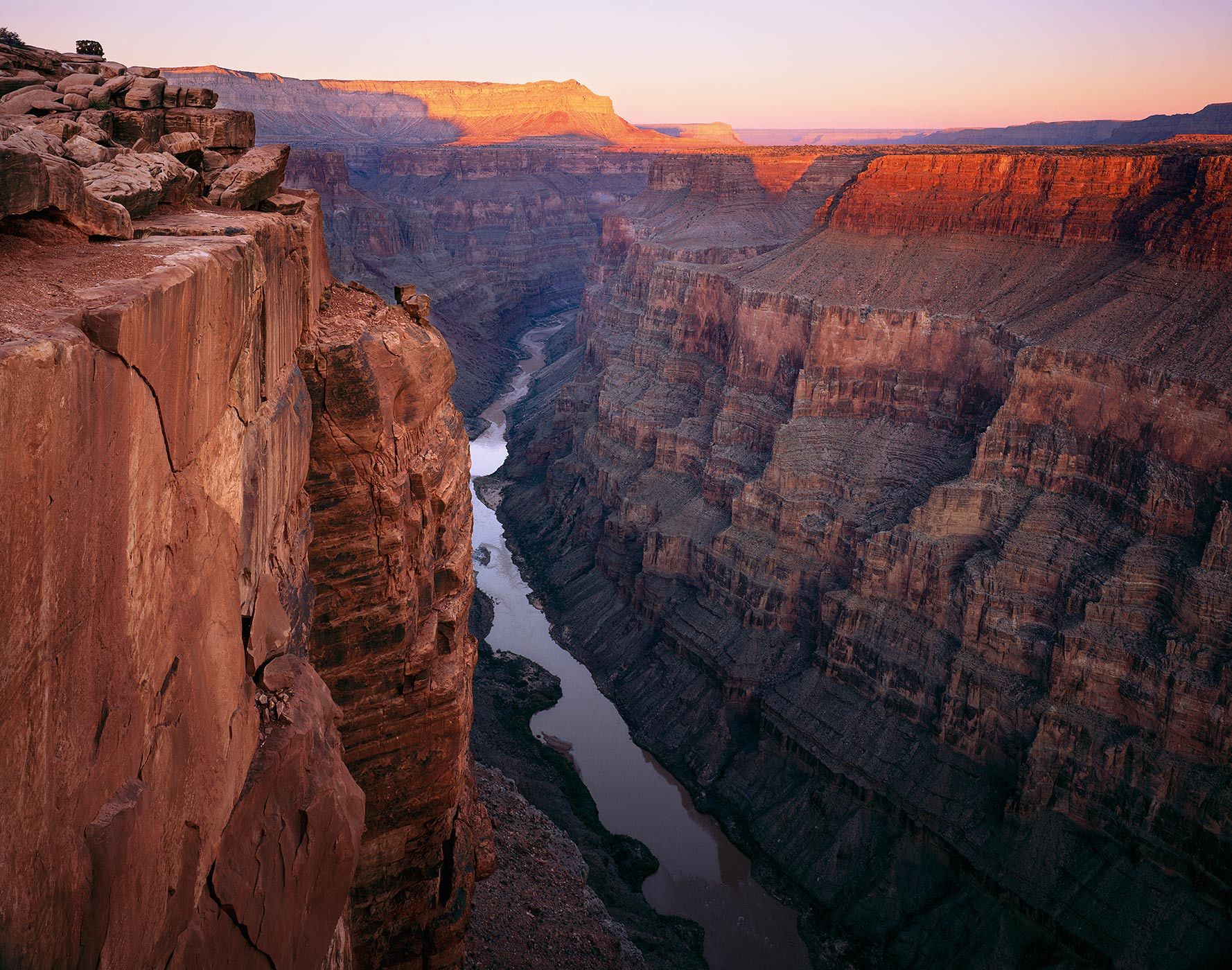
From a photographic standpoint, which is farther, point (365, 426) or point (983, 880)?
point (983, 880)

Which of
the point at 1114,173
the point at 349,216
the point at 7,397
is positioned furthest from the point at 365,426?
the point at 349,216

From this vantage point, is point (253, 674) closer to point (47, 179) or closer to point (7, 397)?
point (47, 179)

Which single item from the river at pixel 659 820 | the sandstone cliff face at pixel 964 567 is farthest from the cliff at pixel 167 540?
the sandstone cliff face at pixel 964 567

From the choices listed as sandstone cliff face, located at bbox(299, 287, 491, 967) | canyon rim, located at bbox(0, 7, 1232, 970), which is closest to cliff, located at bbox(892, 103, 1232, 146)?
canyon rim, located at bbox(0, 7, 1232, 970)

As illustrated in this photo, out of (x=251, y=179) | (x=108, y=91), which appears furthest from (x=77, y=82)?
(x=251, y=179)

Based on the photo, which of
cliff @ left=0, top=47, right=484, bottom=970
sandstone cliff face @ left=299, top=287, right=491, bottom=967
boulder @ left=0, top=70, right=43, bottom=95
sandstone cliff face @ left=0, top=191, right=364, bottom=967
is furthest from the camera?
sandstone cliff face @ left=299, top=287, right=491, bottom=967

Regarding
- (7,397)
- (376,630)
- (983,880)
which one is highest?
(7,397)

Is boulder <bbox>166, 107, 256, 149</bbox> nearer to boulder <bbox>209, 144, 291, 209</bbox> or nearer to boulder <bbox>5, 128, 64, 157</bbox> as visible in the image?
boulder <bbox>209, 144, 291, 209</bbox>
